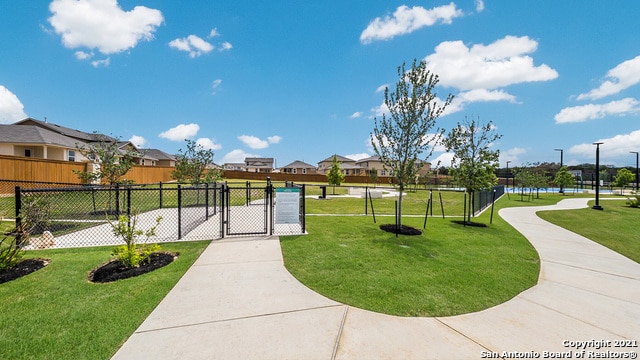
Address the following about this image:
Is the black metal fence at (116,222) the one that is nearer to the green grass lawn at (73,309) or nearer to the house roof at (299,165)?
the green grass lawn at (73,309)

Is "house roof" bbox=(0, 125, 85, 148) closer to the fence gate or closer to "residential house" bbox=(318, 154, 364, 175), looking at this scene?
the fence gate

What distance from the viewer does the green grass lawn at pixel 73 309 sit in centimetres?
249

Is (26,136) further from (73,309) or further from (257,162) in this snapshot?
(257,162)

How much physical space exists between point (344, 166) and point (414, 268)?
68993 millimetres

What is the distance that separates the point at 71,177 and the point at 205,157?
10.7 meters

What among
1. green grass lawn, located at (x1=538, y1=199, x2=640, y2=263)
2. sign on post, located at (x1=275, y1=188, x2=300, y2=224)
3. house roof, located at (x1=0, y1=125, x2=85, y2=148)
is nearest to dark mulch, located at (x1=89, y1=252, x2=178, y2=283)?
sign on post, located at (x1=275, y1=188, x2=300, y2=224)

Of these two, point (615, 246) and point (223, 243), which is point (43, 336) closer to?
point (223, 243)

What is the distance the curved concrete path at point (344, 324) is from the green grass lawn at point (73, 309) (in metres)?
0.24

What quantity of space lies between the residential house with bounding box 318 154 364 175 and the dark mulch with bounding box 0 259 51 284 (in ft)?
201

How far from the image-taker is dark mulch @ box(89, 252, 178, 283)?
4138 mm

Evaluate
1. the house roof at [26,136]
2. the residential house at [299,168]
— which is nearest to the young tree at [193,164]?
the house roof at [26,136]

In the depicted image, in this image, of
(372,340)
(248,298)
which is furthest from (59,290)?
(372,340)

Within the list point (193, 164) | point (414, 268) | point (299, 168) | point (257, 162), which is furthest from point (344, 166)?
point (414, 268)

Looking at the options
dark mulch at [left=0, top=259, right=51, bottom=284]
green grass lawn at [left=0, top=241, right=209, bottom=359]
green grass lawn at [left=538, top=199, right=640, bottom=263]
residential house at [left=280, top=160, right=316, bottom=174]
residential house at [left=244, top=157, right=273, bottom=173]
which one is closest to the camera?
green grass lawn at [left=0, top=241, right=209, bottom=359]
